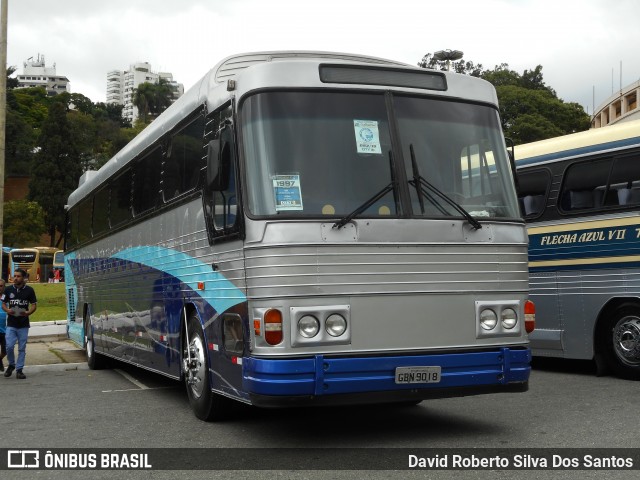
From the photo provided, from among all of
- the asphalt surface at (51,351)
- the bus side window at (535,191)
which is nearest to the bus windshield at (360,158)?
the bus side window at (535,191)

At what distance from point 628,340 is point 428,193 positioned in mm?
5592

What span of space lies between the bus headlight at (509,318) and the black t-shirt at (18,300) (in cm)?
979

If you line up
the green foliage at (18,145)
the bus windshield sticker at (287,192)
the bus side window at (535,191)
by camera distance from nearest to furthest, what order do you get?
the bus windshield sticker at (287,192)
the bus side window at (535,191)
the green foliage at (18,145)

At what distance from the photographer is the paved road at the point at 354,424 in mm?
7617

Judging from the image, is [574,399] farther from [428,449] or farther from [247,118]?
[247,118]

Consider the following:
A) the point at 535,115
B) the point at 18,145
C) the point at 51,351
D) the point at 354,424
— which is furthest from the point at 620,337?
the point at 18,145

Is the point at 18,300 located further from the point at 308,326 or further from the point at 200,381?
the point at 308,326

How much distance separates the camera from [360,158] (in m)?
7.55

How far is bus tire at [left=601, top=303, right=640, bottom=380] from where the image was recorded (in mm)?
11766

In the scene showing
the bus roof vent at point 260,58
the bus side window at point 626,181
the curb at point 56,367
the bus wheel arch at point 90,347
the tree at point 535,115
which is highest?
the tree at point 535,115

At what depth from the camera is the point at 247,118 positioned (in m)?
7.61

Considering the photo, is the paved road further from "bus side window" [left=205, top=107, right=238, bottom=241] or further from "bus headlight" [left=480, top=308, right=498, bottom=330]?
"bus side window" [left=205, top=107, right=238, bottom=241]

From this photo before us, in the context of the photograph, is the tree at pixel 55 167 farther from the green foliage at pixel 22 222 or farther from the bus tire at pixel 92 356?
the bus tire at pixel 92 356

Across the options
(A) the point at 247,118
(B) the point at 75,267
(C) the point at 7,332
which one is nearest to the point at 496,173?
(A) the point at 247,118
